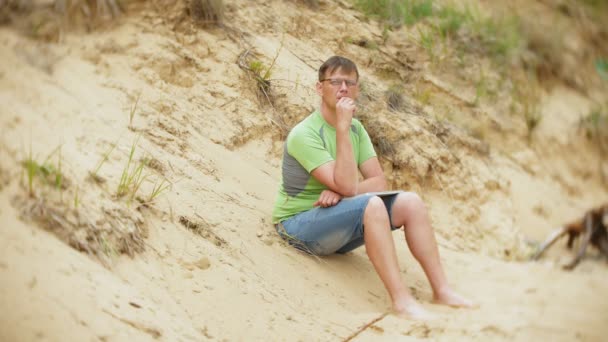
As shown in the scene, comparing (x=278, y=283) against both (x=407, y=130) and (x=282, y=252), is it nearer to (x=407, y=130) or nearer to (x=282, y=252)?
(x=282, y=252)

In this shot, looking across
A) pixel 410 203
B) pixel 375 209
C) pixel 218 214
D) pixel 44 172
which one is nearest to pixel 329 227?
pixel 375 209

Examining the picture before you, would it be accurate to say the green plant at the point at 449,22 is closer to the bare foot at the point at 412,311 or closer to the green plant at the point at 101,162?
the bare foot at the point at 412,311

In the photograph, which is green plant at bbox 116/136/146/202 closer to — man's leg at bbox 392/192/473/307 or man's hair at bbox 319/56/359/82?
man's hair at bbox 319/56/359/82

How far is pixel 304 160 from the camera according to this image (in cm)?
322

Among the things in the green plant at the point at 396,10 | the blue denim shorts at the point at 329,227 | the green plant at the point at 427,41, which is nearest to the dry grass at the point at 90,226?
the blue denim shorts at the point at 329,227

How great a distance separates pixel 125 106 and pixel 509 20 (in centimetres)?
504

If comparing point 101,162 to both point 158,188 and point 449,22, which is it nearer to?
point 158,188

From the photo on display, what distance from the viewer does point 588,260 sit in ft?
10.2

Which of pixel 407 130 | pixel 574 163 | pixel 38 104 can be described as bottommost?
pixel 574 163

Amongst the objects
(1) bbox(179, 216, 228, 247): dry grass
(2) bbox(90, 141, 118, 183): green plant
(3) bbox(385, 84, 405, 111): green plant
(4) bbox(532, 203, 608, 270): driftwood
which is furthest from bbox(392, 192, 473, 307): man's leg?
Result: (3) bbox(385, 84, 405, 111): green plant

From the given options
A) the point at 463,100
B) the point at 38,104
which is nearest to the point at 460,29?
the point at 463,100

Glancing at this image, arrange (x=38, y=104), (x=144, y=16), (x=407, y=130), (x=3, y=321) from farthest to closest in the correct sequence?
(x=407, y=130) → (x=144, y=16) → (x=38, y=104) → (x=3, y=321)

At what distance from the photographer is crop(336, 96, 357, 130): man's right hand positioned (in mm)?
3152

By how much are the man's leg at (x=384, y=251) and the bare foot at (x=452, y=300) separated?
0.62 feet
